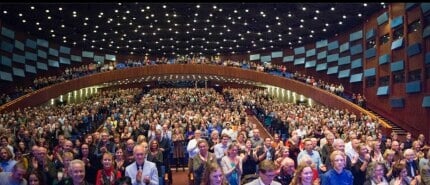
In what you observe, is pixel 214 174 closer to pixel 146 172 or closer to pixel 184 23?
pixel 146 172

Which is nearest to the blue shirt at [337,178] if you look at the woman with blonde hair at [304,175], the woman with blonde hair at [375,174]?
the woman with blonde hair at [375,174]

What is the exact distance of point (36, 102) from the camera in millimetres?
26219

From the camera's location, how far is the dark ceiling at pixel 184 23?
2314 cm

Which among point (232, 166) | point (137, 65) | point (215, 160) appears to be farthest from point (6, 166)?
point (137, 65)

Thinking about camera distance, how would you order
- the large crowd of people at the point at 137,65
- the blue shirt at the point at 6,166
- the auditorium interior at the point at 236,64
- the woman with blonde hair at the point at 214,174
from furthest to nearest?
the large crowd of people at the point at 137,65
the auditorium interior at the point at 236,64
the blue shirt at the point at 6,166
the woman with blonde hair at the point at 214,174

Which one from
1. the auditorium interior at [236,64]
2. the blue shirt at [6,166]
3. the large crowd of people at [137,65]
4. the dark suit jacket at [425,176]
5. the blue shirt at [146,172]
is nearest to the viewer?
the blue shirt at [146,172]

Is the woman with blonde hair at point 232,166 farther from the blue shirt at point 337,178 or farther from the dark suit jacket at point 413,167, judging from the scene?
the dark suit jacket at point 413,167

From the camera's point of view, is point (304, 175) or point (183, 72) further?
point (183, 72)

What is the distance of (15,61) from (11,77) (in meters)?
1.29

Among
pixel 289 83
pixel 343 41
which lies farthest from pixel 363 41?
pixel 289 83

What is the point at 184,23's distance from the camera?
29.4m

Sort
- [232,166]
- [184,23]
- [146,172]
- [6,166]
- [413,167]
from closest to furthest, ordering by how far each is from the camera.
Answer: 1. [146,172]
2. [232,166]
3. [6,166]
4. [413,167]
5. [184,23]

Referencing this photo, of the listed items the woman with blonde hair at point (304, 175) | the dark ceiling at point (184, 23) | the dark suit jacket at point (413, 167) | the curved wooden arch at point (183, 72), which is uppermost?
the dark ceiling at point (184, 23)

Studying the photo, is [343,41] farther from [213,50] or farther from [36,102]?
[36,102]
